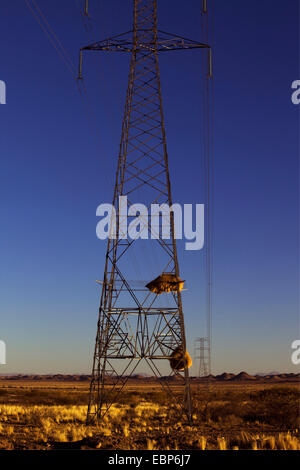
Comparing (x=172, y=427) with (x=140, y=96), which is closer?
(x=172, y=427)

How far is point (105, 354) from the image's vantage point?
24.2 meters

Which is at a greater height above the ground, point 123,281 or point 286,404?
point 123,281

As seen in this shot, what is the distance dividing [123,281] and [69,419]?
10.3 meters

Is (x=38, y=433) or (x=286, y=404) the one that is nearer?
(x=38, y=433)

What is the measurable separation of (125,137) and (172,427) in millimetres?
14813
